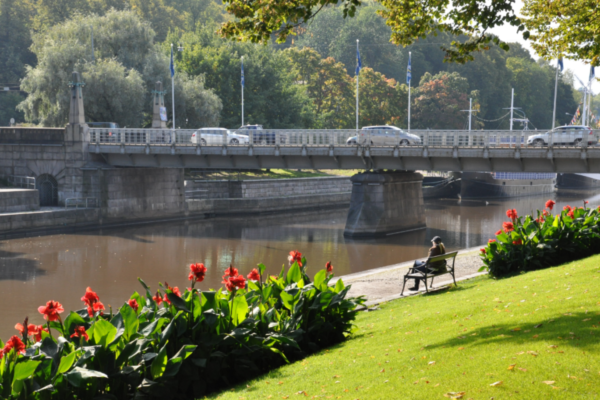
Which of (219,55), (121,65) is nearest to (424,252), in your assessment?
(121,65)

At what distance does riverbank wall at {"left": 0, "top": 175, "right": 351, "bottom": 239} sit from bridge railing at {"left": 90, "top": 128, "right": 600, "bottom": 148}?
274 cm

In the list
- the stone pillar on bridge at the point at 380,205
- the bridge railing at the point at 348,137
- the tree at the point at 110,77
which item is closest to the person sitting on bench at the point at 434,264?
the bridge railing at the point at 348,137

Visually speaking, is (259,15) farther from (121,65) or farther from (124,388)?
(121,65)

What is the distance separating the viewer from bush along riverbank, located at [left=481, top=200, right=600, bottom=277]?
15859mm

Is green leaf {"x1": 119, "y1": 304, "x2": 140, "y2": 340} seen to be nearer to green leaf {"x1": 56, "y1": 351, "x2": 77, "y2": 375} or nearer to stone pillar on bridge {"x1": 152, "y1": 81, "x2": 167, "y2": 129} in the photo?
green leaf {"x1": 56, "y1": 351, "x2": 77, "y2": 375}

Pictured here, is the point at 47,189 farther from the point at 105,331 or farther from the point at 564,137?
the point at 105,331

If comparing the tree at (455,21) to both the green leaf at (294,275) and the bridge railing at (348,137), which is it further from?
the bridge railing at (348,137)

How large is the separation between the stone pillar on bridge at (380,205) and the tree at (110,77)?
63.6 feet

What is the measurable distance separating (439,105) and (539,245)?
75.4 meters

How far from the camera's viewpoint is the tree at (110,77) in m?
46.7

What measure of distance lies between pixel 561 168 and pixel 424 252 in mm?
8505

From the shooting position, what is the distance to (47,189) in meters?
41.3

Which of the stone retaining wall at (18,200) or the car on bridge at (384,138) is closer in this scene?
the stone retaining wall at (18,200)

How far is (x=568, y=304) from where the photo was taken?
933 centimetres
